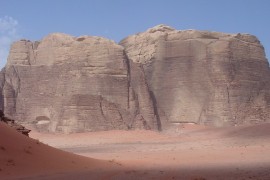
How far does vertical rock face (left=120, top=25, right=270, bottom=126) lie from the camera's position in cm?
4234

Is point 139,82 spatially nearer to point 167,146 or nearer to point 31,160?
point 167,146

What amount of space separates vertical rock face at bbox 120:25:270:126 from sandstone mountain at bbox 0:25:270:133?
10 cm

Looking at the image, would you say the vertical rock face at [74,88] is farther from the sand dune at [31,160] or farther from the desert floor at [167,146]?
the sand dune at [31,160]

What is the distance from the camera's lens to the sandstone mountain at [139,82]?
123 ft

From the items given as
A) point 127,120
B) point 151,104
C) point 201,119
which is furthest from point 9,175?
point 201,119

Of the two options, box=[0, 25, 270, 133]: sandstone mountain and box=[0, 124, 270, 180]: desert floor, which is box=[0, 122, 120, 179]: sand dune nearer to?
box=[0, 124, 270, 180]: desert floor

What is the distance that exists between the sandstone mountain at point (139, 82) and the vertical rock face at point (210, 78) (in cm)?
10

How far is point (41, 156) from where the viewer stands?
12938mm

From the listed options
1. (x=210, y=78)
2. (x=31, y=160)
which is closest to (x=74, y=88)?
(x=210, y=78)

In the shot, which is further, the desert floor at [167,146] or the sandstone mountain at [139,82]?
the sandstone mountain at [139,82]

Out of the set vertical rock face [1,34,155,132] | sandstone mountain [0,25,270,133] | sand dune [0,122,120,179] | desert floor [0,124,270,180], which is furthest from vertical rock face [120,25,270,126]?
sand dune [0,122,120,179]

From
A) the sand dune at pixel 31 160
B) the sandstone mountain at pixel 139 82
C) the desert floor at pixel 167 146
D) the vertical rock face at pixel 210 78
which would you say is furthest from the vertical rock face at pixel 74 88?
the sand dune at pixel 31 160

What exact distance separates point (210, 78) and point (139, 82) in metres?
8.09

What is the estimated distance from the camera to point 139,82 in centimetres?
4075
